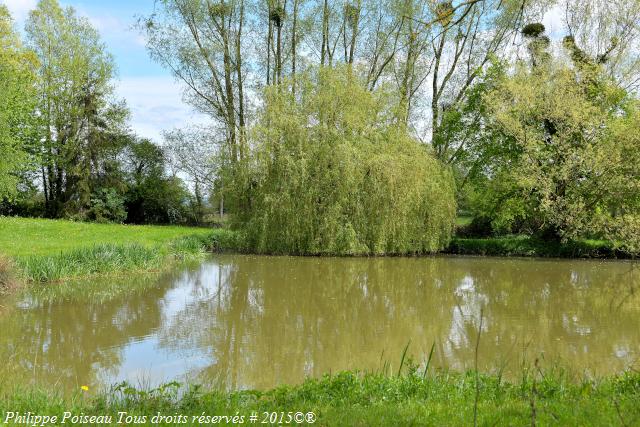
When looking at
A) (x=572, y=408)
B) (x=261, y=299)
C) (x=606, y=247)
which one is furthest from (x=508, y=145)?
(x=572, y=408)

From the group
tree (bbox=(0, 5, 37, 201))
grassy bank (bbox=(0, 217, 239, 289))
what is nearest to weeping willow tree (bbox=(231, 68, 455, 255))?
grassy bank (bbox=(0, 217, 239, 289))

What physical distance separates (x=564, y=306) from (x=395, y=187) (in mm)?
10446

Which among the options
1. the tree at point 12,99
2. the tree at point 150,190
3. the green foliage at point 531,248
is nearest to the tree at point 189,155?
the tree at point 150,190

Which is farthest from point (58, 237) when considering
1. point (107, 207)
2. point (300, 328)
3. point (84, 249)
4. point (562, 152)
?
point (562, 152)

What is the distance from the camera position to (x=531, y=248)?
74.0 feet

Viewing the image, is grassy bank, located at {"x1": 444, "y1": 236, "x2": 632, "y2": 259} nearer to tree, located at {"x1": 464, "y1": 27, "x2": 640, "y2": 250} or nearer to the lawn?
tree, located at {"x1": 464, "y1": 27, "x2": 640, "y2": 250}

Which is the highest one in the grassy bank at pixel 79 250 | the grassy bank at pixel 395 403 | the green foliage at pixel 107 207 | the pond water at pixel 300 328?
the green foliage at pixel 107 207

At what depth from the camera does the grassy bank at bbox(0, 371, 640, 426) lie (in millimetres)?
3793

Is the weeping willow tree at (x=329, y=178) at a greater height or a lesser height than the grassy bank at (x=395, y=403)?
greater

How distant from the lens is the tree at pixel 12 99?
22562 mm

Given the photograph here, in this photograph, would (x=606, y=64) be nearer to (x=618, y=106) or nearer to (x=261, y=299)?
(x=618, y=106)

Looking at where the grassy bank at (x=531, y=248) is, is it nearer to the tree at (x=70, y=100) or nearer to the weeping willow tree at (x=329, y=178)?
the weeping willow tree at (x=329, y=178)

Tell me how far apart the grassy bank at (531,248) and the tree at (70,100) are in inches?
857

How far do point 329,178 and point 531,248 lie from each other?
32.3 feet
